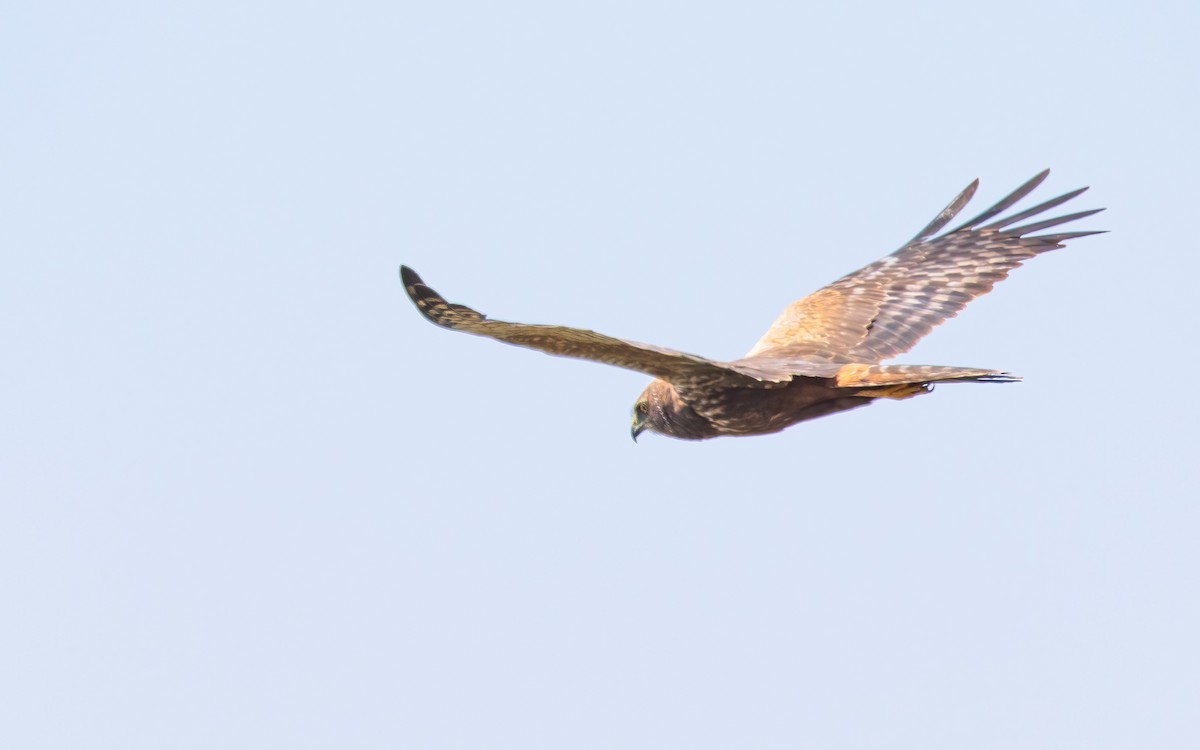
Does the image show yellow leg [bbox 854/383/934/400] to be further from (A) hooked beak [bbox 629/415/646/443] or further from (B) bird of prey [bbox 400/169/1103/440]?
(A) hooked beak [bbox 629/415/646/443]

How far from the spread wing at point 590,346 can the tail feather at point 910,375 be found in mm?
196

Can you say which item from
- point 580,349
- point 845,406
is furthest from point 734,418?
point 580,349

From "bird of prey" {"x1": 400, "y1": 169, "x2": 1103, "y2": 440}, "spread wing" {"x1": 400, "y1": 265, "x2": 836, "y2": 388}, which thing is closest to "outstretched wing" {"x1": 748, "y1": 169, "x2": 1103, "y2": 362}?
"bird of prey" {"x1": 400, "y1": 169, "x2": 1103, "y2": 440}

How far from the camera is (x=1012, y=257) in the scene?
1137 centimetres

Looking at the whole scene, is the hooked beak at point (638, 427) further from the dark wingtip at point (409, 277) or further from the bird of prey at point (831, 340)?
the dark wingtip at point (409, 277)

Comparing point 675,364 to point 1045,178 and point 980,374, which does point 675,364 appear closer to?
point 980,374

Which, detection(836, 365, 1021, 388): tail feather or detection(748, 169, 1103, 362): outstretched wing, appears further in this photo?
detection(748, 169, 1103, 362): outstretched wing

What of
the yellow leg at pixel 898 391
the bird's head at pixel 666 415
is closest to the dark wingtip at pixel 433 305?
the bird's head at pixel 666 415

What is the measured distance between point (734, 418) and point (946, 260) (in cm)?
314

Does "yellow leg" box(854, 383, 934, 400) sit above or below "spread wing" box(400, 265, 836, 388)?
below

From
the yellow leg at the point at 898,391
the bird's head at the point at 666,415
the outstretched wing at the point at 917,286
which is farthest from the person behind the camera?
the outstretched wing at the point at 917,286

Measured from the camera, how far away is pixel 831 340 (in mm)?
10570

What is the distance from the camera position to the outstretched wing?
10719 mm

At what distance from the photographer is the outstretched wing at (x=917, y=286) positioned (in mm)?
10719
